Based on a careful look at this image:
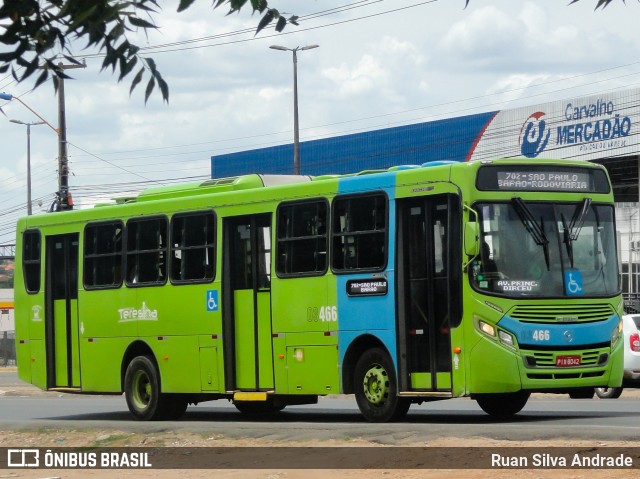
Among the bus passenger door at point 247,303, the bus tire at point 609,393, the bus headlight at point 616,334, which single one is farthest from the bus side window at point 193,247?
the bus tire at point 609,393

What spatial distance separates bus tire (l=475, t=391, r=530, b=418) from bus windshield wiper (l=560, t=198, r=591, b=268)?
→ 2219mm

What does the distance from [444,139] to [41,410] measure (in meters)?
53.9

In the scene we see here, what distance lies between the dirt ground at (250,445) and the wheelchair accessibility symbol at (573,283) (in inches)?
131

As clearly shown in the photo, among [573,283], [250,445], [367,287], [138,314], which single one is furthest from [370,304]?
[138,314]

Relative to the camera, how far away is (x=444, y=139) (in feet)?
255

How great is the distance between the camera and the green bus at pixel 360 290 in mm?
16469

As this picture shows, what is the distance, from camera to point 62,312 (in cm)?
2269

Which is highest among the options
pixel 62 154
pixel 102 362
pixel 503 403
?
pixel 62 154

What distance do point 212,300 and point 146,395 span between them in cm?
235

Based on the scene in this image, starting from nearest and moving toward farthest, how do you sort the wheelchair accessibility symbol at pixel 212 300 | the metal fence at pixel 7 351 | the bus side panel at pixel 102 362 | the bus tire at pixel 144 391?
the wheelchair accessibility symbol at pixel 212 300 → the bus tire at pixel 144 391 → the bus side panel at pixel 102 362 → the metal fence at pixel 7 351

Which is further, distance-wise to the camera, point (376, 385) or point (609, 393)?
point (609, 393)

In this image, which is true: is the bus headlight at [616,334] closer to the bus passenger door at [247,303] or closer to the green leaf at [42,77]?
the bus passenger door at [247,303]

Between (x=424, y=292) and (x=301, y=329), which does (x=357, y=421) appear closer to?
(x=301, y=329)
